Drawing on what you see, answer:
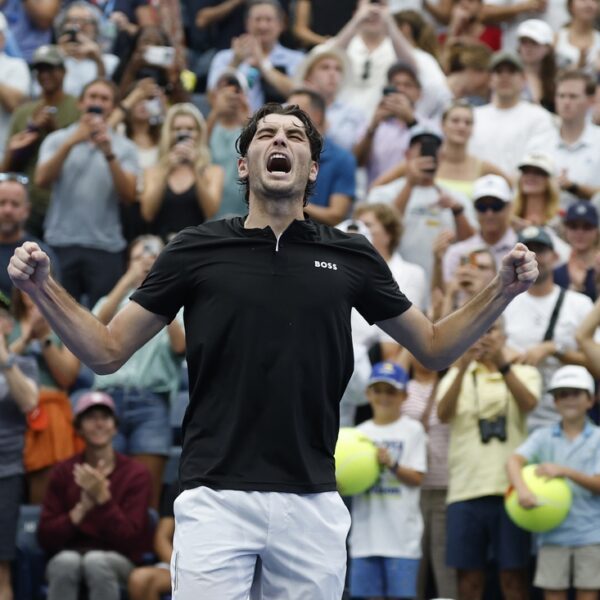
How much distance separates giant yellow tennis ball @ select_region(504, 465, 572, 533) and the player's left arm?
13.1ft

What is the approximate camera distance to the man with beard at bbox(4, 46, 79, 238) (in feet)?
43.0

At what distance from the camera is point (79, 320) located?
215 inches

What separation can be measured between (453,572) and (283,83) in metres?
5.66

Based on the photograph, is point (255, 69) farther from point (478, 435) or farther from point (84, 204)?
point (478, 435)

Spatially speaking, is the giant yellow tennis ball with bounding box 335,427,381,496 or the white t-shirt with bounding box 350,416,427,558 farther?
the white t-shirt with bounding box 350,416,427,558

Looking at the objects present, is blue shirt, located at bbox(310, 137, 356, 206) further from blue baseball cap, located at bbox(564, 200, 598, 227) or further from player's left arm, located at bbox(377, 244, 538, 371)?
player's left arm, located at bbox(377, 244, 538, 371)

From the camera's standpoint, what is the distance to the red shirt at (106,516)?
1031 centimetres

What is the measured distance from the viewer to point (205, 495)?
17.5 ft

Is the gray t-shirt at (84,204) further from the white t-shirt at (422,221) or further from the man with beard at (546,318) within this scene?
the man with beard at (546,318)

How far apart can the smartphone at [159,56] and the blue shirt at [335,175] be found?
2.23m

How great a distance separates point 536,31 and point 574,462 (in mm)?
5756

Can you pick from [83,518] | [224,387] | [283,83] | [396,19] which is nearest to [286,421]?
[224,387]

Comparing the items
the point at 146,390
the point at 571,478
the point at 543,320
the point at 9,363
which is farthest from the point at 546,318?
the point at 9,363

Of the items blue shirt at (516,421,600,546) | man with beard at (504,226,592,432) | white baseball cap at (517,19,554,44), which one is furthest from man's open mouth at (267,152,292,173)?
white baseball cap at (517,19,554,44)
